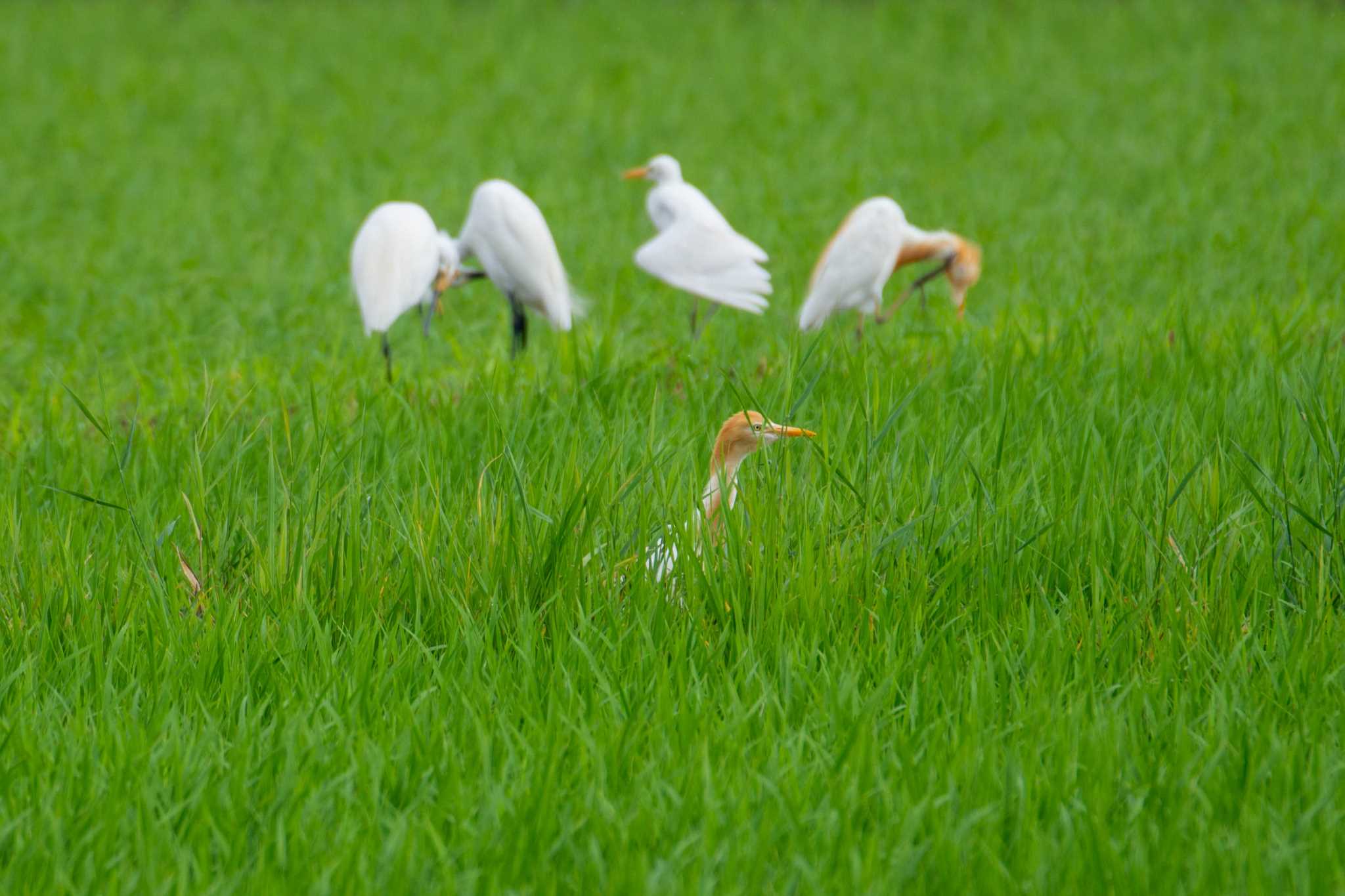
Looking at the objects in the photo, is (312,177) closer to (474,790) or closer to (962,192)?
(962,192)

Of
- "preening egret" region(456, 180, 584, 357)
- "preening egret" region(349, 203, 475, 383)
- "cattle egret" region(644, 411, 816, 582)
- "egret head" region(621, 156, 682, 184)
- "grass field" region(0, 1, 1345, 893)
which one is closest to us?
"grass field" region(0, 1, 1345, 893)

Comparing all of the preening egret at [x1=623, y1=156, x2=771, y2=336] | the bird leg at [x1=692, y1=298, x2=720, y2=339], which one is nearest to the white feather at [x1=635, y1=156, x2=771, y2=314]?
the preening egret at [x1=623, y1=156, x2=771, y2=336]

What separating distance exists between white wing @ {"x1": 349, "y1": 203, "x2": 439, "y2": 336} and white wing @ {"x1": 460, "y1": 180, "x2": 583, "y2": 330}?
0.23 m

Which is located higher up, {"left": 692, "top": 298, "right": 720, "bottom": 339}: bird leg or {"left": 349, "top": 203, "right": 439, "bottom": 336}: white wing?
{"left": 349, "top": 203, "right": 439, "bottom": 336}: white wing

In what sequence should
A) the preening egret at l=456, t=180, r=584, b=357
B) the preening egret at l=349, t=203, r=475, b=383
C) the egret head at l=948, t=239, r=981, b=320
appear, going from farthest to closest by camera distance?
the egret head at l=948, t=239, r=981, b=320
the preening egret at l=456, t=180, r=584, b=357
the preening egret at l=349, t=203, r=475, b=383

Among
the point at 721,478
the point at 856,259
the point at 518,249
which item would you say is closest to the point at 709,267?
the point at 856,259

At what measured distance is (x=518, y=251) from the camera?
5.44m

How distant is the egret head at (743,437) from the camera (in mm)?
2902

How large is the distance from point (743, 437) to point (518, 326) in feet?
9.82

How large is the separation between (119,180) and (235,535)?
7.81 m

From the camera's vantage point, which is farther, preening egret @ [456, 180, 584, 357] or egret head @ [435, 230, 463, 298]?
egret head @ [435, 230, 463, 298]

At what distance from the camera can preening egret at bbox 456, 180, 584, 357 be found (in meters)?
5.45

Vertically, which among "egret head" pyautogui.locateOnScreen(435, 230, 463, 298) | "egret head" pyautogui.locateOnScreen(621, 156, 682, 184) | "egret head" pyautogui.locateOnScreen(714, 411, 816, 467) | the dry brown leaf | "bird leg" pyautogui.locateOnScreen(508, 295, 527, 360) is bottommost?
the dry brown leaf

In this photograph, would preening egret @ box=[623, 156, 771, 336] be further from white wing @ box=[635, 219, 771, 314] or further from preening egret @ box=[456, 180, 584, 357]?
preening egret @ box=[456, 180, 584, 357]
